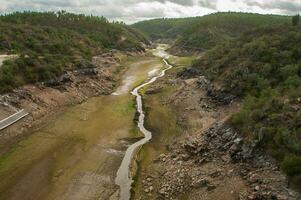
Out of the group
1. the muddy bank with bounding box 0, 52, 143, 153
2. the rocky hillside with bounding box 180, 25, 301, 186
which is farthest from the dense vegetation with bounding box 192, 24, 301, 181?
the muddy bank with bounding box 0, 52, 143, 153

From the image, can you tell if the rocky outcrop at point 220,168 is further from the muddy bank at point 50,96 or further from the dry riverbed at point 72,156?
the muddy bank at point 50,96

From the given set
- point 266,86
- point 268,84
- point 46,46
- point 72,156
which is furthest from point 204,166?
point 46,46

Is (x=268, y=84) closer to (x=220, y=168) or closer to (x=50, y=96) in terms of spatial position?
Answer: (x=220, y=168)

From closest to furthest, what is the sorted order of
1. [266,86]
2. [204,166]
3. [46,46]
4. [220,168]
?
[220,168], [204,166], [266,86], [46,46]

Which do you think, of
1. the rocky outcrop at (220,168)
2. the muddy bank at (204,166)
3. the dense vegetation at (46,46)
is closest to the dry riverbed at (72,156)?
the muddy bank at (204,166)

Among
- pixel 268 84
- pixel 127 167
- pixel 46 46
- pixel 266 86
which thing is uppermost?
pixel 46 46

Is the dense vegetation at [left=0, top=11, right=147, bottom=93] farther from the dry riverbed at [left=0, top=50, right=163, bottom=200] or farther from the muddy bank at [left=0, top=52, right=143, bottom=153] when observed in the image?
the dry riverbed at [left=0, top=50, right=163, bottom=200]

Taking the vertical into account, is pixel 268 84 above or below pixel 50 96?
above

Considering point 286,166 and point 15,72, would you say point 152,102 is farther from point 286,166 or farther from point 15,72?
point 286,166
